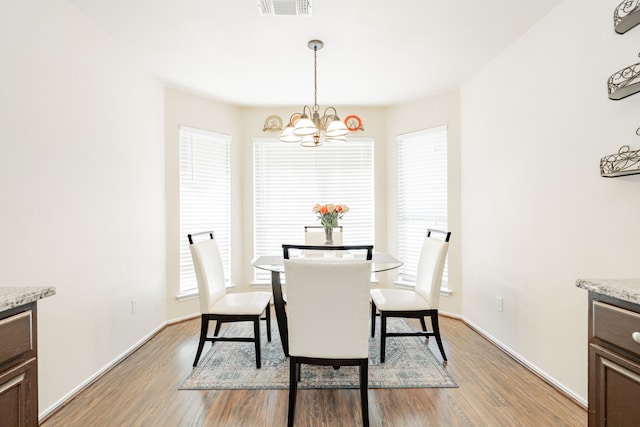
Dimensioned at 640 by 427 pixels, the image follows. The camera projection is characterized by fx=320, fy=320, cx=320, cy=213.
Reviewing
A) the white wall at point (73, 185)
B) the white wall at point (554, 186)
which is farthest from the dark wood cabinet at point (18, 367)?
the white wall at point (554, 186)

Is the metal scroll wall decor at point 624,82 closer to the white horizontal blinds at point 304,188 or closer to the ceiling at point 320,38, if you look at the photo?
the ceiling at point 320,38

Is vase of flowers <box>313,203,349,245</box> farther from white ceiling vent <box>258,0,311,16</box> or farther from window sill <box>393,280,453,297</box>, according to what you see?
window sill <box>393,280,453,297</box>

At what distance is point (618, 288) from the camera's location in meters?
1.20

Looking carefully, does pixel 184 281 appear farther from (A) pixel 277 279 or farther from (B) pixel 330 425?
(B) pixel 330 425

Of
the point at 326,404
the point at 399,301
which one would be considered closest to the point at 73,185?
the point at 326,404

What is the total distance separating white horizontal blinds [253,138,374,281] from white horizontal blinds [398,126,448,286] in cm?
43

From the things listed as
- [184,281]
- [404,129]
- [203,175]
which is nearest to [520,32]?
[404,129]

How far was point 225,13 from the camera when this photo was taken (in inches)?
89.7

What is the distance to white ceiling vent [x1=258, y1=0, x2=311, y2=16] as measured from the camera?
2113mm

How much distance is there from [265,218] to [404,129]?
2.20 m

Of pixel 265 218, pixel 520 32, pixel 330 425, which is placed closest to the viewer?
pixel 330 425

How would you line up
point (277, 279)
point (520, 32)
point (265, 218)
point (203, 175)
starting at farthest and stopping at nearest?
1. point (265, 218)
2. point (203, 175)
3. point (277, 279)
4. point (520, 32)

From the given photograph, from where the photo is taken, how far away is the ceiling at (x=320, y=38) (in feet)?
7.33

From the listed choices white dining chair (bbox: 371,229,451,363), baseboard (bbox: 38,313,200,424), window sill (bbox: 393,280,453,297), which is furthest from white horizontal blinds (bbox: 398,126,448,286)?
baseboard (bbox: 38,313,200,424)
